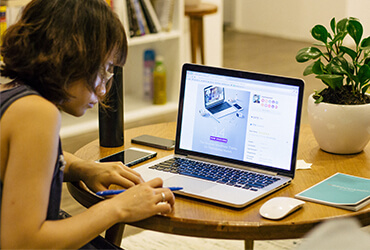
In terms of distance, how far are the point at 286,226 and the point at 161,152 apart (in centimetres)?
54

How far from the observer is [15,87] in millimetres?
1117

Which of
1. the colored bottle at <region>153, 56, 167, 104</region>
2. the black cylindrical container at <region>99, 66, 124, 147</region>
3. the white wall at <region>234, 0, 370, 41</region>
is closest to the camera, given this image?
the black cylindrical container at <region>99, 66, 124, 147</region>

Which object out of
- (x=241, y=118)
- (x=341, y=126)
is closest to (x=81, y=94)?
(x=241, y=118)

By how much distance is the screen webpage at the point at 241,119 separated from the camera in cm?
139

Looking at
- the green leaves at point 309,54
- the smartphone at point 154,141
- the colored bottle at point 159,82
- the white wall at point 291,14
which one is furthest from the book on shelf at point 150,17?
the white wall at point 291,14

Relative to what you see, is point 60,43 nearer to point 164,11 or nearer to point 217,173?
point 217,173

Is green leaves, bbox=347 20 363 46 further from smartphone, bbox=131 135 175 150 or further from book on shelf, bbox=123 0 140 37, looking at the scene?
book on shelf, bbox=123 0 140 37

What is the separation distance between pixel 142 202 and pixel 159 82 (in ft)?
8.76

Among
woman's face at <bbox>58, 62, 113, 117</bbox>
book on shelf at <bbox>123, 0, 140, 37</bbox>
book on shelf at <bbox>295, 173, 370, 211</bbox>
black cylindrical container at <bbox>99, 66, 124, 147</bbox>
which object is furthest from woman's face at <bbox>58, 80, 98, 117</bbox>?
book on shelf at <bbox>123, 0, 140, 37</bbox>

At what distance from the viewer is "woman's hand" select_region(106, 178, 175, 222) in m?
1.13

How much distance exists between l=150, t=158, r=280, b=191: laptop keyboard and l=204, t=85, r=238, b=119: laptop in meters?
0.14

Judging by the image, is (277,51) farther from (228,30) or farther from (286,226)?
(286,226)

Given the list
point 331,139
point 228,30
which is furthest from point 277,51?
point 331,139

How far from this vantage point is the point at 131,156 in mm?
1529
